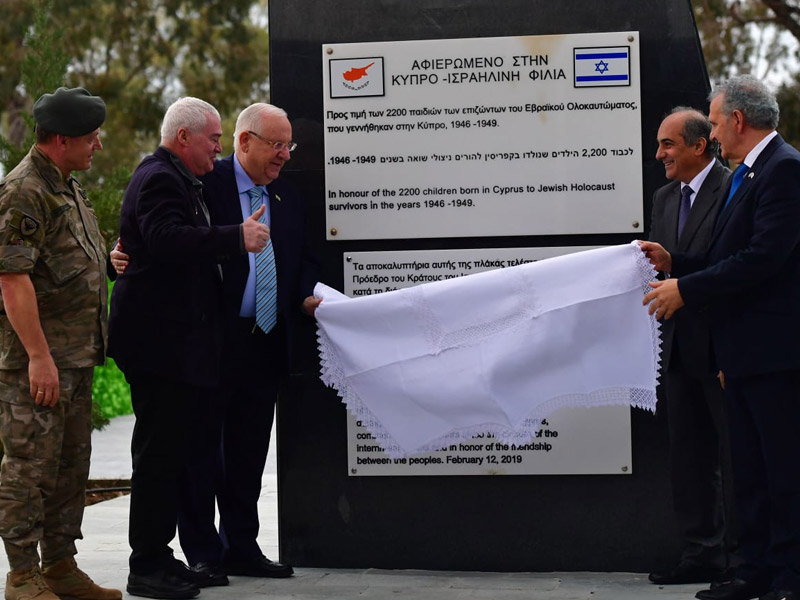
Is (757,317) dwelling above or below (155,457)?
above

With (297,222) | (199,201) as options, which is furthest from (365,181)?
(199,201)

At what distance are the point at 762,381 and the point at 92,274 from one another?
9.03 feet

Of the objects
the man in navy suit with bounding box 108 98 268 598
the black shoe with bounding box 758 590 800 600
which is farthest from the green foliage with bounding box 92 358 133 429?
the black shoe with bounding box 758 590 800 600

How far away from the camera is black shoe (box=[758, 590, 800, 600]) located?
4.78 metres

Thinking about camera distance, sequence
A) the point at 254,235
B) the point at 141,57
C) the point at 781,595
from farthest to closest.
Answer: the point at 141,57
the point at 254,235
the point at 781,595

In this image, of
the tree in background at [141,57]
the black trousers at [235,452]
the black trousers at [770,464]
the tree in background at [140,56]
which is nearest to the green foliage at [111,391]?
the black trousers at [235,452]

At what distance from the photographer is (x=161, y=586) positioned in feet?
17.5

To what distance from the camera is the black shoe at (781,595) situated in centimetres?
478

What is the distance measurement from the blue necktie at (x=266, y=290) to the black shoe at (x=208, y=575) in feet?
3.66

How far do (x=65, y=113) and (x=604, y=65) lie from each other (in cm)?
245

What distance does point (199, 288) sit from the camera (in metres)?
5.34

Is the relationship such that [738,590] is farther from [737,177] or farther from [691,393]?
[737,177]

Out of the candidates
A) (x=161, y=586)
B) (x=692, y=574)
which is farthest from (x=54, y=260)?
(x=692, y=574)

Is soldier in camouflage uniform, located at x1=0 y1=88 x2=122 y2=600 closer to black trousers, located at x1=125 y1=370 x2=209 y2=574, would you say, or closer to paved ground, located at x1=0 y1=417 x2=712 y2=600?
black trousers, located at x1=125 y1=370 x2=209 y2=574
